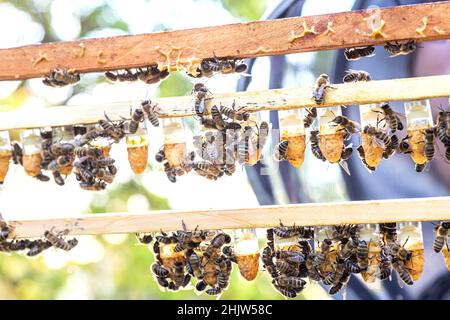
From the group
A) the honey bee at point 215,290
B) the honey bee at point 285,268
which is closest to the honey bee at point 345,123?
the honey bee at point 285,268

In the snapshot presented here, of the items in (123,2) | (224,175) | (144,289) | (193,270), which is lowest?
(193,270)

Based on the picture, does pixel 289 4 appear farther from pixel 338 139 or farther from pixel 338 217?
pixel 338 217

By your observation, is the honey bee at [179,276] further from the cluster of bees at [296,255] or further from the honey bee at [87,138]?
the honey bee at [87,138]

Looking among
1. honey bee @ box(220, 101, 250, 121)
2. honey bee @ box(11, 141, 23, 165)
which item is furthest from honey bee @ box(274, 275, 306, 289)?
honey bee @ box(11, 141, 23, 165)

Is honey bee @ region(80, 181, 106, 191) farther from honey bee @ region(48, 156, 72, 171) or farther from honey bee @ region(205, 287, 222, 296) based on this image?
honey bee @ region(205, 287, 222, 296)

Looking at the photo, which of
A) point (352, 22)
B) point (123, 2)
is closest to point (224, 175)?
point (352, 22)

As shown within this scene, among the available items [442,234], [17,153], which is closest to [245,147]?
[442,234]
